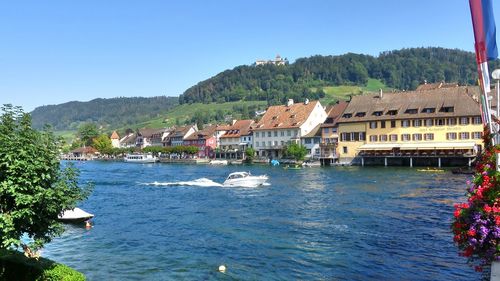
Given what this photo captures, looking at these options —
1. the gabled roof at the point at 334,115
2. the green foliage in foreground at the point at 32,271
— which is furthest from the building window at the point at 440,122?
the green foliage in foreground at the point at 32,271

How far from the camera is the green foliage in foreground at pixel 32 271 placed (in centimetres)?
1332

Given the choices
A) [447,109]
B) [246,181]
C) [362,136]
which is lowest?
[246,181]

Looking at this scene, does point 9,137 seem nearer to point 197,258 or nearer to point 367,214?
point 197,258

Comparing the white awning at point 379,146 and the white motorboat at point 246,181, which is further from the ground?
the white awning at point 379,146

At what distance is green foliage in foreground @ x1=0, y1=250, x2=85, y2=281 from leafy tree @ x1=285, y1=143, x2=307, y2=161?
100621mm

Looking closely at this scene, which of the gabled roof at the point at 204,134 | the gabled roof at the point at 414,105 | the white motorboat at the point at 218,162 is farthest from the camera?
the gabled roof at the point at 204,134

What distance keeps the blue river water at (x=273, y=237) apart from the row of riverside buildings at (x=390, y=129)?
120 feet

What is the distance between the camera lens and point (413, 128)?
9238 cm

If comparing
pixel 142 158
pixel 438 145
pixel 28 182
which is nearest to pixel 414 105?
pixel 438 145

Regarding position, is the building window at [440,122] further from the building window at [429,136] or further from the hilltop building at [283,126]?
the hilltop building at [283,126]

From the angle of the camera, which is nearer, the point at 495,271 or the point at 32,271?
the point at 495,271

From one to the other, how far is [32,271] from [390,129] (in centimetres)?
8940

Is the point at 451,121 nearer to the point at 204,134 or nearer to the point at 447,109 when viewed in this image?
the point at 447,109

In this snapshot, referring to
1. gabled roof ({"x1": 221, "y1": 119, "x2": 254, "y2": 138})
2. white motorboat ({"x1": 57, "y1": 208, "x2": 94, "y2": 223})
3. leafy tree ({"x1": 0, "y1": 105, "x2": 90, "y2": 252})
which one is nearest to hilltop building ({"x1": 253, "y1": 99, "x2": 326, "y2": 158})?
gabled roof ({"x1": 221, "y1": 119, "x2": 254, "y2": 138})
